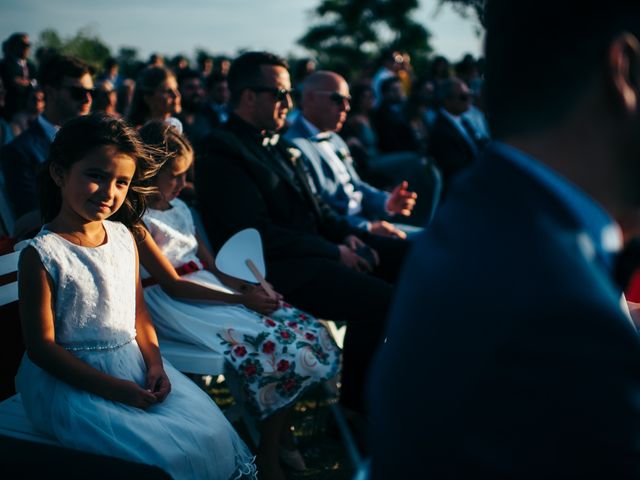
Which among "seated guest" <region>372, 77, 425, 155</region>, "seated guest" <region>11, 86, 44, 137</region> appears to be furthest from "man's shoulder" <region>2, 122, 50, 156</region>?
"seated guest" <region>372, 77, 425, 155</region>

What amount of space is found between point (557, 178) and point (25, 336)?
1.81 metres

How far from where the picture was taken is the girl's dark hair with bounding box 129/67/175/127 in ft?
16.4

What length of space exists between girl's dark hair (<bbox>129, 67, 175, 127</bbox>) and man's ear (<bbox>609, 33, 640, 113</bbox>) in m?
4.51

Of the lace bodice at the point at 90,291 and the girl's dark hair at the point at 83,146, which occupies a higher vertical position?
the girl's dark hair at the point at 83,146

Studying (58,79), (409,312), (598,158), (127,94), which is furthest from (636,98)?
(127,94)

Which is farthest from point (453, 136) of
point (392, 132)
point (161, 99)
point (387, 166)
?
point (161, 99)

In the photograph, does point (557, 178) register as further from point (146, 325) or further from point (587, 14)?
point (146, 325)

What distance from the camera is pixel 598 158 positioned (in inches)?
33.6

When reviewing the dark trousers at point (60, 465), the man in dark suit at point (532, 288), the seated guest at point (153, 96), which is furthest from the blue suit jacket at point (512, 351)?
the seated guest at point (153, 96)

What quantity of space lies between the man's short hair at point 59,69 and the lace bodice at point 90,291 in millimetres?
2392

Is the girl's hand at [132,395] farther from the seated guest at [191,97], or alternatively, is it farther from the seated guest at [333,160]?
the seated guest at [191,97]

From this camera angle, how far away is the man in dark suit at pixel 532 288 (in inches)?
29.5

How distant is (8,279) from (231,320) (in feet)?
3.36

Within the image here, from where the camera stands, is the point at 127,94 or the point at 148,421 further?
the point at 127,94
